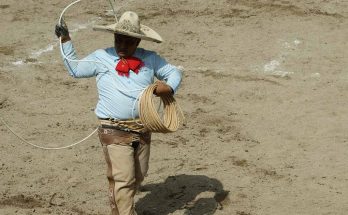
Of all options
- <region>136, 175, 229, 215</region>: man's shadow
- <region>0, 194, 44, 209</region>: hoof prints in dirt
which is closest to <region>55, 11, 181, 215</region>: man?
<region>136, 175, 229, 215</region>: man's shadow

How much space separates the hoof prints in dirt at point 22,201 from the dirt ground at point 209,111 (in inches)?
0.7

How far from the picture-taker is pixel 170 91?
6.62 metres

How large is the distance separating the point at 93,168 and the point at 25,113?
1.89 meters

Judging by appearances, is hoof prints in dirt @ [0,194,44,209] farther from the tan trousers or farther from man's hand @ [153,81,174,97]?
man's hand @ [153,81,174,97]

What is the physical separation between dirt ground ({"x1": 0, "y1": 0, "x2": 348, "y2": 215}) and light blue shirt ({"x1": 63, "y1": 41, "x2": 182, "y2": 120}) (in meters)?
1.47

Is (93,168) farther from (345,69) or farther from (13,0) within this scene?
(13,0)

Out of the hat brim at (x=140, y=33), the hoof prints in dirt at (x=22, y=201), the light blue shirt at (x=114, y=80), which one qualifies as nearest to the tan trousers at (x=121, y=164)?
the light blue shirt at (x=114, y=80)

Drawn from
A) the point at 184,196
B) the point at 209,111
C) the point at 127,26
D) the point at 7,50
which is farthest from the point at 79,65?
the point at 7,50

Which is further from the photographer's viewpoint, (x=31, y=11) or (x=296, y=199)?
(x=31, y=11)

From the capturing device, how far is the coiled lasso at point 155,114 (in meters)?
6.38

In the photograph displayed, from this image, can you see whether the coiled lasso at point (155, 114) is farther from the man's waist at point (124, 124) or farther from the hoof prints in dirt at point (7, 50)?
the hoof prints in dirt at point (7, 50)

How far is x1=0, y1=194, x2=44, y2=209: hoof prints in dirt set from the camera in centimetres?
768

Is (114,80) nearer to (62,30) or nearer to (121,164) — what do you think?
(62,30)

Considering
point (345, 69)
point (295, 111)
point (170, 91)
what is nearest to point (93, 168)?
point (170, 91)
